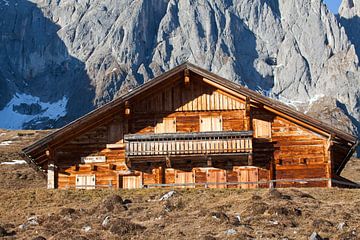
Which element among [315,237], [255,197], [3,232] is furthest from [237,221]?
[3,232]

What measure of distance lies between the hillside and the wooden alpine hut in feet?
21.3

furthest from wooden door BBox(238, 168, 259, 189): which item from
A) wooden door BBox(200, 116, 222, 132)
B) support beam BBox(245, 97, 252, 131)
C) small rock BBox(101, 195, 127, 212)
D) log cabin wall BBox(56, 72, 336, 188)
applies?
small rock BBox(101, 195, 127, 212)

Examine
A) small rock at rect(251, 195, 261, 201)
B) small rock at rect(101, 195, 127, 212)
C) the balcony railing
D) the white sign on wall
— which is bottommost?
small rock at rect(101, 195, 127, 212)

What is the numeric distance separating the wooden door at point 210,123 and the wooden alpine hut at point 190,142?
0.06 m

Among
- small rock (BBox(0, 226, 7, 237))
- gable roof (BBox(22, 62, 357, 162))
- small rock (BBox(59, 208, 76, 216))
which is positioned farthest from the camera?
gable roof (BBox(22, 62, 357, 162))

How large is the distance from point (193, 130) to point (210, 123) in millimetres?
1050

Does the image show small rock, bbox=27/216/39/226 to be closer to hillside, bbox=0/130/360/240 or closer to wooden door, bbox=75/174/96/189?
hillside, bbox=0/130/360/240

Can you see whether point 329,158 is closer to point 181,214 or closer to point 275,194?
point 275,194

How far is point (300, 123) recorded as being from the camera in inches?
1315

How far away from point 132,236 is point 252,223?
12.6 feet

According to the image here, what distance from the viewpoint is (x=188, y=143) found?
32.6m

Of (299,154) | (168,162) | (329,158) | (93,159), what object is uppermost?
(299,154)

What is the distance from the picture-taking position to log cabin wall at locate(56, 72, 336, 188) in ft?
109

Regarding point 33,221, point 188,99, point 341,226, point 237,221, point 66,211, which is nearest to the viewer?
point 341,226
